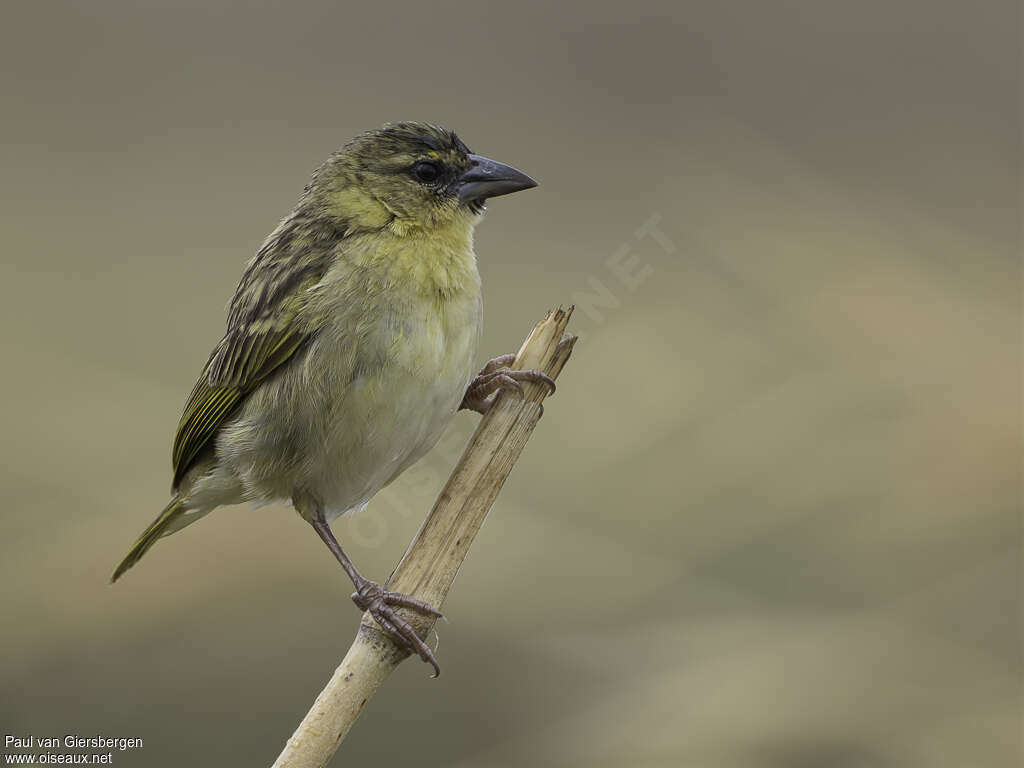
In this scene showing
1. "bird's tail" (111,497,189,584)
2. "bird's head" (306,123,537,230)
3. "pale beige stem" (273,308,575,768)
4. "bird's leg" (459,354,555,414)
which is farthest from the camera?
"bird's tail" (111,497,189,584)

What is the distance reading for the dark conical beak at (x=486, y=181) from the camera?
3812 millimetres

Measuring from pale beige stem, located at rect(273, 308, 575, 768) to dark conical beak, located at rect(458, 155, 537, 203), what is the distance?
588mm

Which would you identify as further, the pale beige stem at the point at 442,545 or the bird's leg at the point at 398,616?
the bird's leg at the point at 398,616

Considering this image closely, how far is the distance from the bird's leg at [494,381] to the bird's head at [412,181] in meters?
0.45

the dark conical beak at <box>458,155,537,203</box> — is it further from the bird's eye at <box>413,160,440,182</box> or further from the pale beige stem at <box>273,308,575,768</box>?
the pale beige stem at <box>273,308,575,768</box>

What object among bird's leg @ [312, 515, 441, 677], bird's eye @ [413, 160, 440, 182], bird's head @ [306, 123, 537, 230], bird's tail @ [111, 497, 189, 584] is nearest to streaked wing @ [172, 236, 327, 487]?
bird's tail @ [111, 497, 189, 584]

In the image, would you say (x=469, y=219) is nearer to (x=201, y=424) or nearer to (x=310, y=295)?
(x=310, y=295)

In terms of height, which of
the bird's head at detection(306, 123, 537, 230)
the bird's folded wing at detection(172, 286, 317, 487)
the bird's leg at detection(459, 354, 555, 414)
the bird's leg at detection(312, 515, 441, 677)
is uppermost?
the bird's head at detection(306, 123, 537, 230)

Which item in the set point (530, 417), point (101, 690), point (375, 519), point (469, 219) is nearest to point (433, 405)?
point (530, 417)

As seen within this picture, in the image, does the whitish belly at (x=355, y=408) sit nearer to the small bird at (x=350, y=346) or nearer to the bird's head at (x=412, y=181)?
the small bird at (x=350, y=346)

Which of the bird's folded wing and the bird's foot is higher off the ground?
the bird's folded wing

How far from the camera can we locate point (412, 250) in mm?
3623

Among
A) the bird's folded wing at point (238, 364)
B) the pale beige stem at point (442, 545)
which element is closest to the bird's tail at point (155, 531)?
the bird's folded wing at point (238, 364)

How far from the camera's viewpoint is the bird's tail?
3883 millimetres
